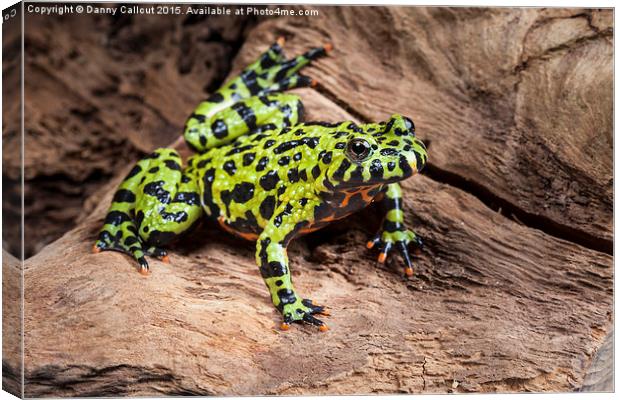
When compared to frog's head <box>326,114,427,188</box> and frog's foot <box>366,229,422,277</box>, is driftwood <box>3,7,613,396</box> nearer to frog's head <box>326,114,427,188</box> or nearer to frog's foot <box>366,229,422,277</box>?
frog's foot <box>366,229,422,277</box>

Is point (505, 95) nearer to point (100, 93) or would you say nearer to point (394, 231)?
point (394, 231)

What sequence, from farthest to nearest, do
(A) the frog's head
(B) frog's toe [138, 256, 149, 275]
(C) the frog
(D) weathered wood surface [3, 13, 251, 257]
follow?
(D) weathered wood surface [3, 13, 251, 257], (B) frog's toe [138, 256, 149, 275], (C) the frog, (A) the frog's head

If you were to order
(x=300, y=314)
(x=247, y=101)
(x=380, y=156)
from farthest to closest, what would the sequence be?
(x=247, y=101)
(x=300, y=314)
(x=380, y=156)

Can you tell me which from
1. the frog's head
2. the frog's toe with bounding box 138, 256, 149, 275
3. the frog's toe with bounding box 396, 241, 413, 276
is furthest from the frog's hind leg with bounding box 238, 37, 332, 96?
the frog's toe with bounding box 138, 256, 149, 275

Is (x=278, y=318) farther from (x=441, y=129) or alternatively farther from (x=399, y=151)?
(x=441, y=129)

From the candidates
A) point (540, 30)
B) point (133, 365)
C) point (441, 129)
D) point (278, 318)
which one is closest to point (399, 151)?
point (441, 129)

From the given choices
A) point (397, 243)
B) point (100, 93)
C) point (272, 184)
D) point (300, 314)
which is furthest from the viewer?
point (100, 93)

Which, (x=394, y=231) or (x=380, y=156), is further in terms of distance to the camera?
(x=394, y=231)

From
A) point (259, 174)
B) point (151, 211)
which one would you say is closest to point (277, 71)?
point (259, 174)

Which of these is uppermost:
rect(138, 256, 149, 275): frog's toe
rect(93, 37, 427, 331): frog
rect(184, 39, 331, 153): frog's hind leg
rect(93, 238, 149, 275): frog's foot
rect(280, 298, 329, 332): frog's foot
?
rect(184, 39, 331, 153): frog's hind leg
